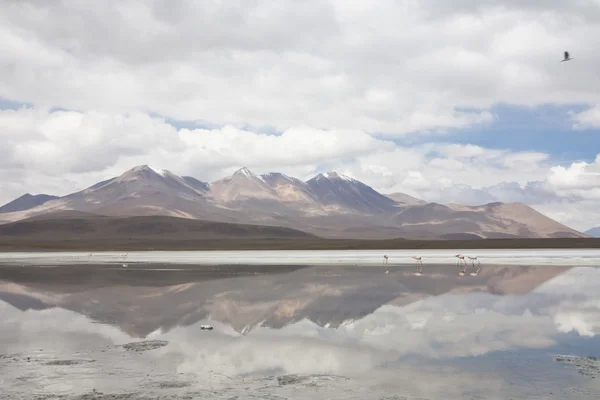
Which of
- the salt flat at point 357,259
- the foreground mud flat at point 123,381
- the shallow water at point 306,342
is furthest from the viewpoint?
the salt flat at point 357,259

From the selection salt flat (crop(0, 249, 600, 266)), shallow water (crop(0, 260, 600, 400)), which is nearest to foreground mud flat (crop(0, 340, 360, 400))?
shallow water (crop(0, 260, 600, 400))

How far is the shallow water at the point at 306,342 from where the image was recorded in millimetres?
12141

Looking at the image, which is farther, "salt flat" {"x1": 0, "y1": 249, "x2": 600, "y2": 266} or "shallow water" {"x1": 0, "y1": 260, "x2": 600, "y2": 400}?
"salt flat" {"x1": 0, "y1": 249, "x2": 600, "y2": 266}

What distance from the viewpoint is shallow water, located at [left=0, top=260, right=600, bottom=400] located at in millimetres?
12141

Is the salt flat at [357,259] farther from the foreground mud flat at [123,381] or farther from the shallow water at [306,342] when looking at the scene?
the foreground mud flat at [123,381]

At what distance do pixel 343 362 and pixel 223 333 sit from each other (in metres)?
5.50

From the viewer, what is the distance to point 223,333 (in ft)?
60.8

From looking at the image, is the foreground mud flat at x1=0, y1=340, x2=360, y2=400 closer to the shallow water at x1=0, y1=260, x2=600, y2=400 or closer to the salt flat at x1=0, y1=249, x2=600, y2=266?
the shallow water at x1=0, y1=260, x2=600, y2=400

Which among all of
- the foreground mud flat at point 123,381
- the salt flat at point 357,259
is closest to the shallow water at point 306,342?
the foreground mud flat at point 123,381

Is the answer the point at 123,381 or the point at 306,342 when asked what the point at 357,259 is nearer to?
the point at 306,342

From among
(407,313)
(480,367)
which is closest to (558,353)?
(480,367)

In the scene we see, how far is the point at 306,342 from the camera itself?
671 inches

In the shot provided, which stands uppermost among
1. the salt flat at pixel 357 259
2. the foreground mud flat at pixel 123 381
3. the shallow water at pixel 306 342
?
the salt flat at pixel 357 259

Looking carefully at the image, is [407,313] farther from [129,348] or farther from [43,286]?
[43,286]
